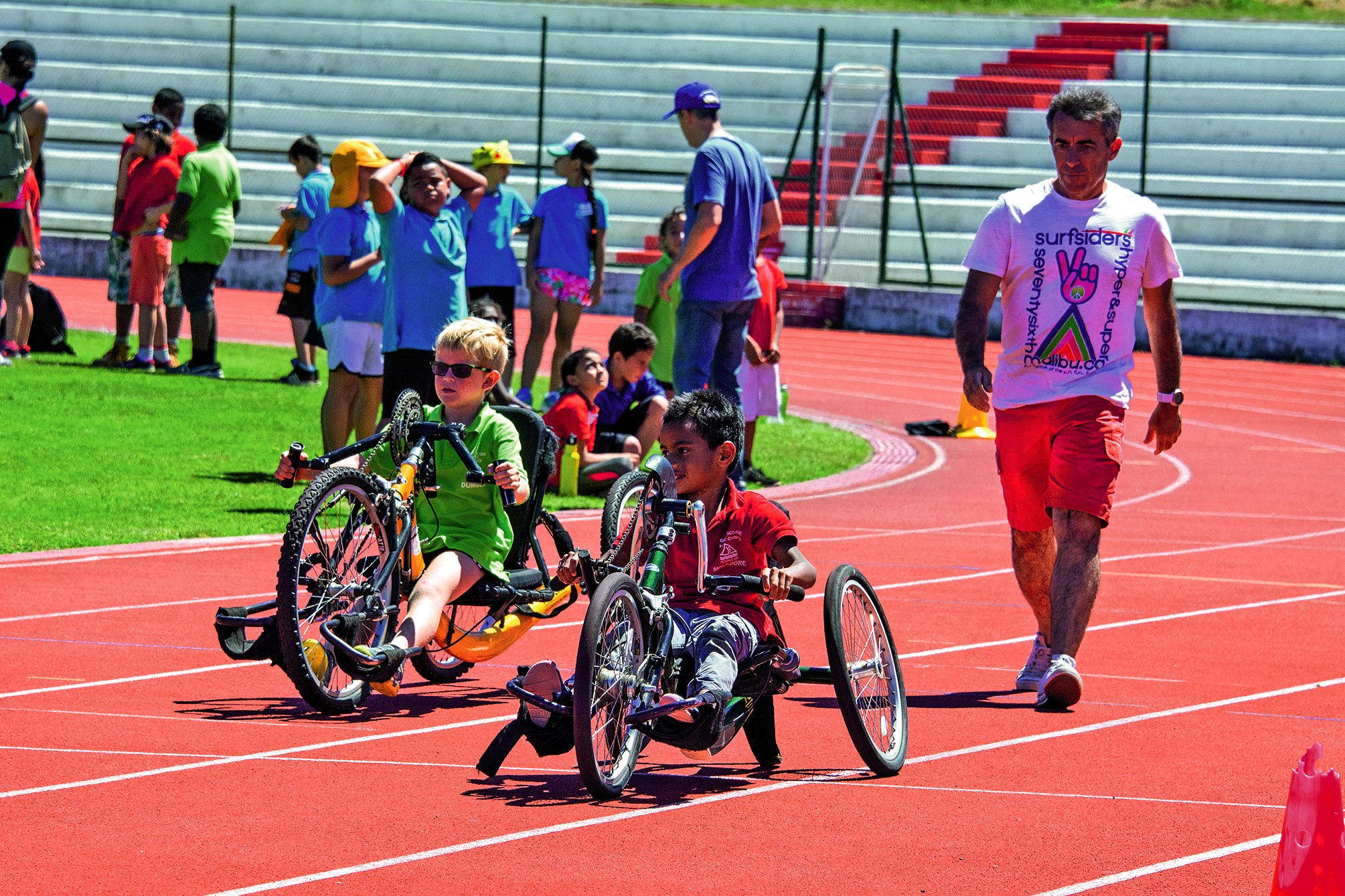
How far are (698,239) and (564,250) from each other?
4.82 m

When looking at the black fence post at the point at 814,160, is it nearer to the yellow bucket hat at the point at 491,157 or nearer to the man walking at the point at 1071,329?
the yellow bucket hat at the point at 491,157

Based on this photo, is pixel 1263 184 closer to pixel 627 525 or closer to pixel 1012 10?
pixel 1012 10

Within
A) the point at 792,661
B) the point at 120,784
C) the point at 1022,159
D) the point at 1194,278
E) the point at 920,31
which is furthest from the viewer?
the point at 920,31

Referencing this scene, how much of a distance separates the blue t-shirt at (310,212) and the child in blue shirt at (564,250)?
1675 mm

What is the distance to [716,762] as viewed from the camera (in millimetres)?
6199

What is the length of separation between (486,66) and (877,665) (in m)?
29.1

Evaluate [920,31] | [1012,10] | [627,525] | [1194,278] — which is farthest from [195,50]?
[627,525]

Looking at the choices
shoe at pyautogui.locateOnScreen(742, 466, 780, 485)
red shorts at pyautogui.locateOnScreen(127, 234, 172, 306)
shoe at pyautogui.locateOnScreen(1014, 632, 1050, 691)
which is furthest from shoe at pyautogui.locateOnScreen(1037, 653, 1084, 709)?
red shorts at pyautogui.locateOnScreen(127, 234, 172, 306)

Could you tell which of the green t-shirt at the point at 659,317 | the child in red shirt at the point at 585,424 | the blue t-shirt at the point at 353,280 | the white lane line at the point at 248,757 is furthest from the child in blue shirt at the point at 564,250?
the white lane line at the point at 248,757

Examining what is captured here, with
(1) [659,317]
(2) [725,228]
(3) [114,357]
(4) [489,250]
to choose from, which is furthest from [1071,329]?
(3) [114,357]

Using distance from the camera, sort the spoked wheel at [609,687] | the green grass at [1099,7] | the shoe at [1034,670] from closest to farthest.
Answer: the spoked wheel at [609,687] → the shoe at [1034,670] → the green grass at [1099,7]

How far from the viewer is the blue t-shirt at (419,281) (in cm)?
1038

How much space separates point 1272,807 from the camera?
5648 mm

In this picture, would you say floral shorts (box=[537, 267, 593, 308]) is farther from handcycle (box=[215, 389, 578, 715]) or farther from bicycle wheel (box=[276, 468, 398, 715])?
bicycle wheel (box=[276, 468, 398, 715])
